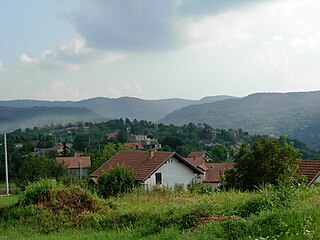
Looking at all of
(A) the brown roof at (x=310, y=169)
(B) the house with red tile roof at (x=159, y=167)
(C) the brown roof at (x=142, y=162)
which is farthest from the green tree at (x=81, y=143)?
(A) the brown roof at (x=310, y=169)

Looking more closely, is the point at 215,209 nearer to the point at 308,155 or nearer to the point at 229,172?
the point at 229,172

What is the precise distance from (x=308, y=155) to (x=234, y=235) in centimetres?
6703

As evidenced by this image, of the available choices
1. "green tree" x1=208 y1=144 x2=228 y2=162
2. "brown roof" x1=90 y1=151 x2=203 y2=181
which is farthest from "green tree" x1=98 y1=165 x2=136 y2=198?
"green tree" x1=208 y1=144 x2=228 y2=162

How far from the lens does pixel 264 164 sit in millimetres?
19406

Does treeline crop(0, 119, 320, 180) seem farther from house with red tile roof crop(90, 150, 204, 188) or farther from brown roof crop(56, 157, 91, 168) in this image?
house with red tile roof crop(90, 150, 204, 188)

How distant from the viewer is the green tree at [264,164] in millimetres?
19297

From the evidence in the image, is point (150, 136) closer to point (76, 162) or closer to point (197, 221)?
point (76, 162)

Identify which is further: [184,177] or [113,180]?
[184,177]

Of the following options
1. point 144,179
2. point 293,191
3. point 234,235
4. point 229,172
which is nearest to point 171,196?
point 293,191

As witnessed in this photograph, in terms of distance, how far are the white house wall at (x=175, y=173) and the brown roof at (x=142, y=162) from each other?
452mm

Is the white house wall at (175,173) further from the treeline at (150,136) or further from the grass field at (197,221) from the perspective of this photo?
the grass field at (197,221)

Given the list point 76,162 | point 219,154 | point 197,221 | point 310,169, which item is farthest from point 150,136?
point 197,221

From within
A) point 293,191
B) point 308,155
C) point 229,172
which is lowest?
point 308,155

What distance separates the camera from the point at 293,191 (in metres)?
7.70
